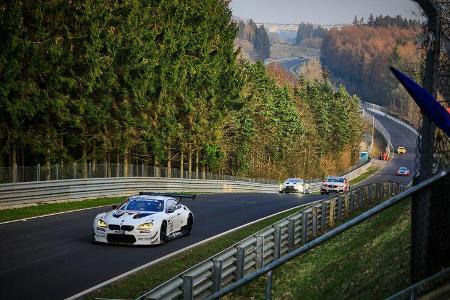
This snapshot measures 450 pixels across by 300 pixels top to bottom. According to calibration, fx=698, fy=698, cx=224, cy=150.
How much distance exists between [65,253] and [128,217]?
229cm

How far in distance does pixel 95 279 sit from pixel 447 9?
8485 millimetres

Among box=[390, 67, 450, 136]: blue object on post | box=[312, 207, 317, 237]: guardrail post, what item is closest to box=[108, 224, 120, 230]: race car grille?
box=[312, 207, 317, 237]: guardrail post

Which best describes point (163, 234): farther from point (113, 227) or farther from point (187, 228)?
point (187, 228)

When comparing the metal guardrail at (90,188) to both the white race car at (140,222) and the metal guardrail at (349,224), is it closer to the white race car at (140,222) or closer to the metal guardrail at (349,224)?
the white race car at (140,222)

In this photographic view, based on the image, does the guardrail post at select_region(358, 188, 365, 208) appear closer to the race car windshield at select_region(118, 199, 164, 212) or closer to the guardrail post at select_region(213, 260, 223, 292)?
the race car windshield at select_region(118, 199, 164, 212)

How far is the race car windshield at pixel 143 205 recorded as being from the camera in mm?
19812

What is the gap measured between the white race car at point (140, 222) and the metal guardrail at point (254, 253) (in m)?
3.63

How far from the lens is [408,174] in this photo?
102250mm

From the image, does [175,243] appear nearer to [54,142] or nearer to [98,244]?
[98,244]

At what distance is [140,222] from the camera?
61.0 feet

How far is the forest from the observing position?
111 ft

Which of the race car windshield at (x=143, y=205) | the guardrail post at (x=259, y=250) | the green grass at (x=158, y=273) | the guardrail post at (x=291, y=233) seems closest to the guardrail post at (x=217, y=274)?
the green grass at (x=158, y=273)

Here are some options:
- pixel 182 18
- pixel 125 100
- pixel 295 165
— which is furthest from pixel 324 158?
pixel 125 100

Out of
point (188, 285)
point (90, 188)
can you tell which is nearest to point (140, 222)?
point (188, 285)
